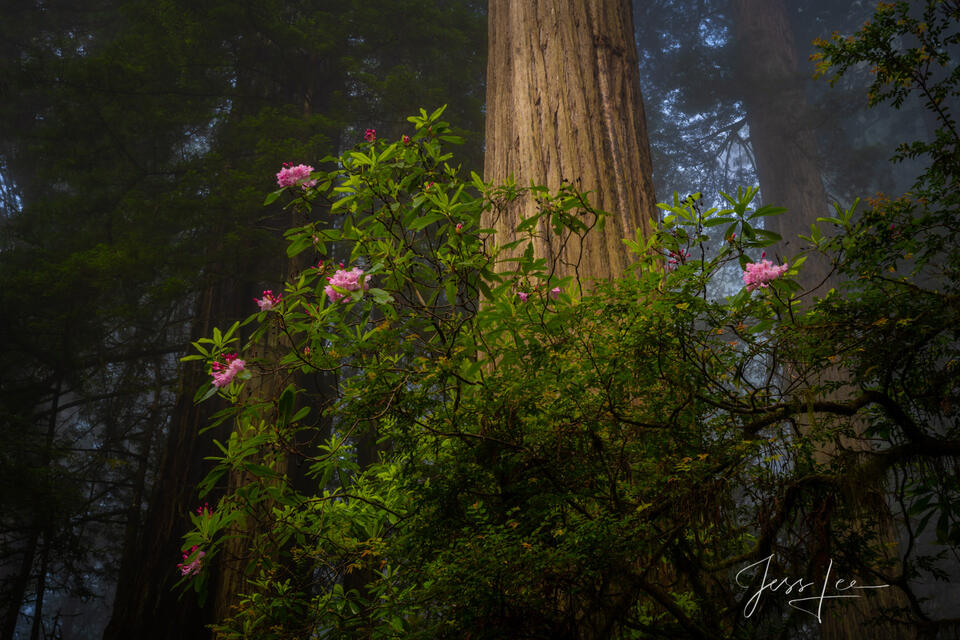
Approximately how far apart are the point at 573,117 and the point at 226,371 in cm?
208

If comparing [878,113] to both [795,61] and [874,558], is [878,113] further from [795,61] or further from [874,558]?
[874,558]

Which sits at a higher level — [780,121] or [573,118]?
[780,121]

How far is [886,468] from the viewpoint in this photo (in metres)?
1.15

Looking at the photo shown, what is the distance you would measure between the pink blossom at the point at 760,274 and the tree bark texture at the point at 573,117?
3.38 feet

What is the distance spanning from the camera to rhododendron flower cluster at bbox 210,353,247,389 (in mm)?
1540

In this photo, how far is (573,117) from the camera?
9.73ft

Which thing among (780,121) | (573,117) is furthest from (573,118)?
(780,121)

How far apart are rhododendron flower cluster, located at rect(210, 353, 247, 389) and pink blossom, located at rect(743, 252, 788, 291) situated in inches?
49.6

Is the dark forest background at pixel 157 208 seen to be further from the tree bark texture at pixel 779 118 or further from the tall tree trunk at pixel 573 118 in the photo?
the tree bark texture at pixel 779 118

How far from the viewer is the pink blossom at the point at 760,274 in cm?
148

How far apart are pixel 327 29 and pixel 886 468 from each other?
6912 millimetres

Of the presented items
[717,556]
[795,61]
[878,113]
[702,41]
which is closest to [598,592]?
[717,556]
